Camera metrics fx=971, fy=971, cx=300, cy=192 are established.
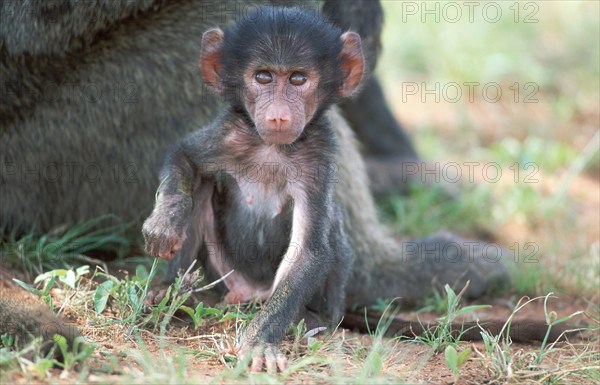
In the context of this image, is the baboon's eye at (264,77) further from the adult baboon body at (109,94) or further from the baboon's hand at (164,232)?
the adult baboon body at (109,94)

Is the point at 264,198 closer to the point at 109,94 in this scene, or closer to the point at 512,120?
the point at 109,94

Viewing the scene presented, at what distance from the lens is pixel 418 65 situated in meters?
7.31

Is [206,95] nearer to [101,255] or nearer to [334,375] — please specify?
[101,255]

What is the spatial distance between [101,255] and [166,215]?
1.26 metres

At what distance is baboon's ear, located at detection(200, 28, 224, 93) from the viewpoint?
3086mm

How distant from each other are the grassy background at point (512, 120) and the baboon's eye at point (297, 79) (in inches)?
69.5

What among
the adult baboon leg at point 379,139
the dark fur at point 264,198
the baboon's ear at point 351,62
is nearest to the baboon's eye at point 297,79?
the dark fur at point 264,198

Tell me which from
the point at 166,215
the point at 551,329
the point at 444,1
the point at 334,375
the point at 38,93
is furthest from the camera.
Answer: the point at 444,1

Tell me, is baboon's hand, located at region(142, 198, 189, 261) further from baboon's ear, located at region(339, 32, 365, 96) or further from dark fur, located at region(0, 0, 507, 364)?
dark fur, located at region(0, 0, 507, 364)

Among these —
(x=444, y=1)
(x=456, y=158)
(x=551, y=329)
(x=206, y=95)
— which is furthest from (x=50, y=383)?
(x=444, y=1)

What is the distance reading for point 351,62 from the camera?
10.2ft

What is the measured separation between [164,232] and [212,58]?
611 mm

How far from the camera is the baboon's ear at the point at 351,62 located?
3082 mm

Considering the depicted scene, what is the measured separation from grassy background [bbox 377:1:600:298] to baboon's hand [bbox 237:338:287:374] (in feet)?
5.93
